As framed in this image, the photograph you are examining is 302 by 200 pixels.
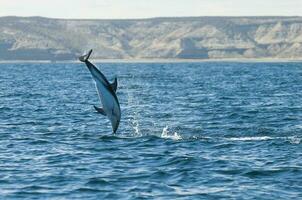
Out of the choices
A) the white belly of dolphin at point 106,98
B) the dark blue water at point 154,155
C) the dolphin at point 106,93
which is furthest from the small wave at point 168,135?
the white belly of dolphin at point 106,98

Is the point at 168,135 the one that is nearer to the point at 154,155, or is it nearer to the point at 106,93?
the point at 154,155

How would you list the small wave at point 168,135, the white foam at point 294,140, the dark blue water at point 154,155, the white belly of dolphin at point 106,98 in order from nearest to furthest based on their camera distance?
the dark blue water at point 154,155, the white belly of dolphin at point 106,98, the white foam at point 294,140, the small wave at point 168,135

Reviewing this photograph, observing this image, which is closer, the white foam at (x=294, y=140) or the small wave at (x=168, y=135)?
the white foam at (x=294, y=140)

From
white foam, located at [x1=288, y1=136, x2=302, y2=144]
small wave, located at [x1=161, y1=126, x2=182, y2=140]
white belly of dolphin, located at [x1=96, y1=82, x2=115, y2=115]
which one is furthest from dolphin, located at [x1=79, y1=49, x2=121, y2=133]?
white foam, located at [x1=288, y1=136, x2=302, y2=144]

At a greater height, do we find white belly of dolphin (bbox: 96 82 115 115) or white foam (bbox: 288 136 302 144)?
white belly of dolphin (bbox: 96 82 115 115)

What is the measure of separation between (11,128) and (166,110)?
16.1 metres

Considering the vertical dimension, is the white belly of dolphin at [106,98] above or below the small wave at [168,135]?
above

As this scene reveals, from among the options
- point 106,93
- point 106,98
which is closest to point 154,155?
point 106,98

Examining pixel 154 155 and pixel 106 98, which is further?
pixel 154 155

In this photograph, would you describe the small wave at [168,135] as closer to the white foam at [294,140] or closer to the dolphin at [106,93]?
the white foam at [294,140]

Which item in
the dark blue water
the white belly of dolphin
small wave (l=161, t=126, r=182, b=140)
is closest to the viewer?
the dark blue water

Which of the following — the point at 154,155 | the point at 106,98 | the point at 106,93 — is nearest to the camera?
the point at 106,93

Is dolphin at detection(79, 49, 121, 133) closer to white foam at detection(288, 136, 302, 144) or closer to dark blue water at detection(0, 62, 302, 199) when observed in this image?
dark blue water at detection(0, 62, 302, 199)

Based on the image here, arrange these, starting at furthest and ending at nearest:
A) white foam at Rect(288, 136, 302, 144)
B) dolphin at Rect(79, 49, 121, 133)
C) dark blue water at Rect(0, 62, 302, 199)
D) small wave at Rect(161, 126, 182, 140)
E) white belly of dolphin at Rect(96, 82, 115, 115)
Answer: small wave at Rect(161, 126, 182, 140) < white foam at Rect(288, 136, 302, 144) < white belly of dolphin at Rect(96, 82, 115, 115) < dolphin at Rect(79, 49, 121, 133) < dark blue water at Rect(0, 62, 302, 199)
